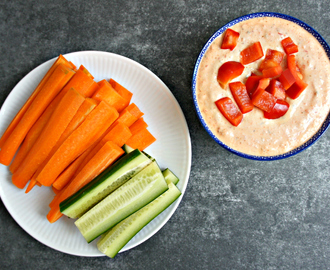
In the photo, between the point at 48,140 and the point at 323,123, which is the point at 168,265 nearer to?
→ the point at 48,140

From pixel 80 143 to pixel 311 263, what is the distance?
85.6 inches

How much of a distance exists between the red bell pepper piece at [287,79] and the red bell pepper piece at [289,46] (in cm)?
14

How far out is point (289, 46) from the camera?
1.84 meters

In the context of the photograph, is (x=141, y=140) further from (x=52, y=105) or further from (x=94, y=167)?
(x=52, y=105)

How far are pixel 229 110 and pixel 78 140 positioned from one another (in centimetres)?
107

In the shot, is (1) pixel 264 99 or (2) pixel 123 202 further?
(2) pixel 123 202

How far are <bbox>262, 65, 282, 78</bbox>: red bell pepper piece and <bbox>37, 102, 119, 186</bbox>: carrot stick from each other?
3.50 feet

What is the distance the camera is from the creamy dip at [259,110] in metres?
1.85

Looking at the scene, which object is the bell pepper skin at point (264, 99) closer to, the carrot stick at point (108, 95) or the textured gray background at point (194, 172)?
the textured gray background at point (194, 172)

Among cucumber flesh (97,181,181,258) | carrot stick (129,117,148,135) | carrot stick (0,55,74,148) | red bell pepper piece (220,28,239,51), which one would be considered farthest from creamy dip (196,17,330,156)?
carrot stick (0,55,74,148)

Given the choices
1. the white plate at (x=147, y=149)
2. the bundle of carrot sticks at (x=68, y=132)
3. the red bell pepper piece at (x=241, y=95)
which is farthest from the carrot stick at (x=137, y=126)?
the red bell pepper piece at (x=241, y=95)

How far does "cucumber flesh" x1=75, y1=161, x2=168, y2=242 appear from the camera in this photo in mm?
1923

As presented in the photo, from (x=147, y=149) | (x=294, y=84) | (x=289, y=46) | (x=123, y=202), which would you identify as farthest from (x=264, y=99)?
(x=123, y=202)

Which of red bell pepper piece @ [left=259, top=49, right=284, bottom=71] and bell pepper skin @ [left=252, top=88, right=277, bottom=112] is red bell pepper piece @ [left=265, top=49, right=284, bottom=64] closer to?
red bell pepper piece @ [left=259, top=49, right=284, bottom=71]
